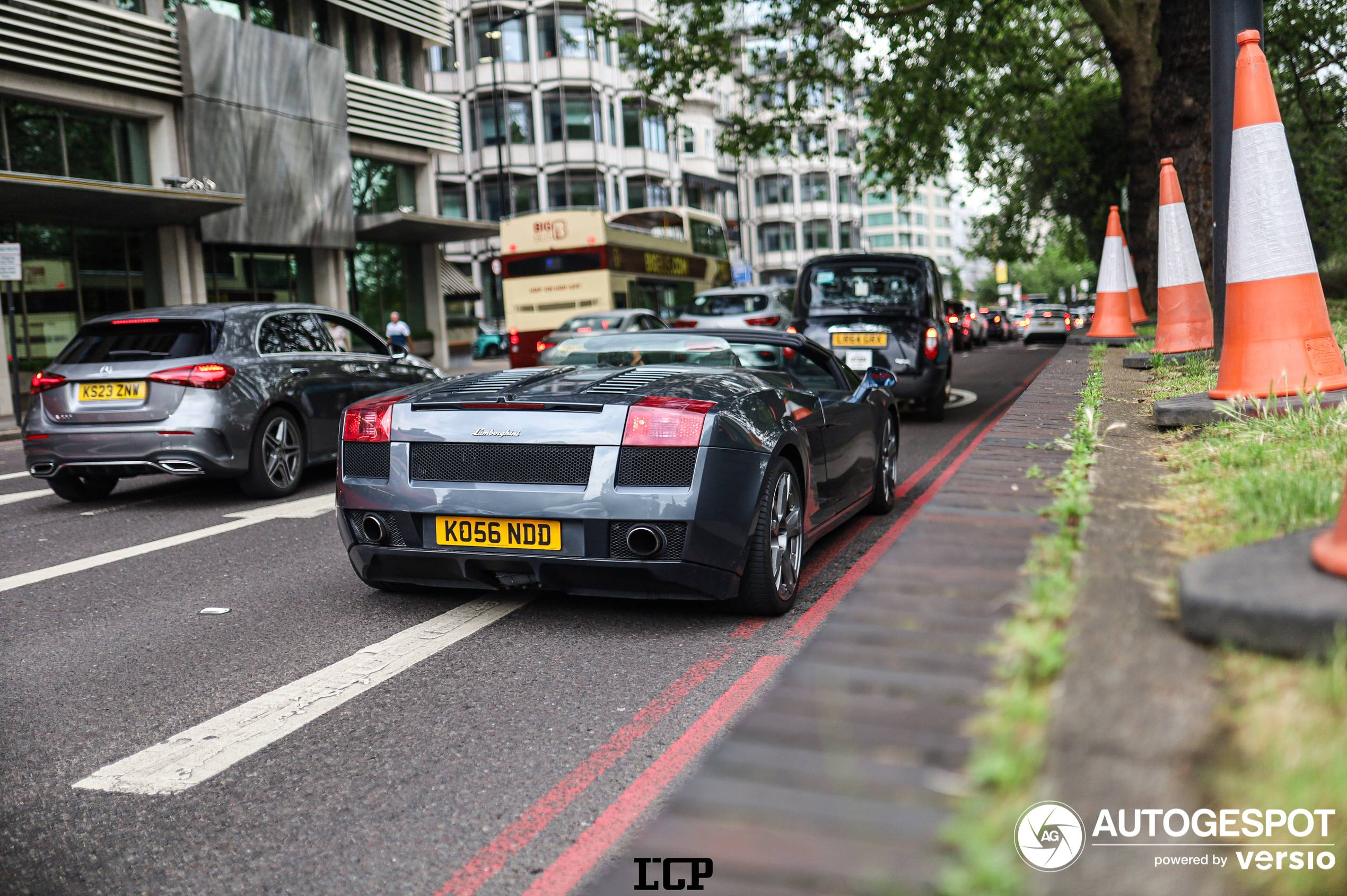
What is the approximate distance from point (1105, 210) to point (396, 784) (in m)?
34.6

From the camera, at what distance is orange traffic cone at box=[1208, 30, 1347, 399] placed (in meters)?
5.44

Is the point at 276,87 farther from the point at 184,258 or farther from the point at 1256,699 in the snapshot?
the point at 1256,699

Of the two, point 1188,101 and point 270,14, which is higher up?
point 270,14

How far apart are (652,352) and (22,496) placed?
19.6 feet

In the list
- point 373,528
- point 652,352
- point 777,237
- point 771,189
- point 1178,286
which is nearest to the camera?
point 373,528

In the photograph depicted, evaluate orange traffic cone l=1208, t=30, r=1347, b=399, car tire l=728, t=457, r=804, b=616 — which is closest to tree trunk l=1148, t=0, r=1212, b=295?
orange traffic cone l=1208, t=30, r=1347, b=399

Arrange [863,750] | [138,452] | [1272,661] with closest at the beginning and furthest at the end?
[863,750] → [1272,661] → [138,452]

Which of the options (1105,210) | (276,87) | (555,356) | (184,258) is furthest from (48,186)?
(1105,210)

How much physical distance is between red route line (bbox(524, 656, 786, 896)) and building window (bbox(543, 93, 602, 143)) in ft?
181

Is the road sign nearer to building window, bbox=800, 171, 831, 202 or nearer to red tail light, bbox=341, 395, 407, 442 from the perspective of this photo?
red tail light, bbox=341, 395, 407, 442

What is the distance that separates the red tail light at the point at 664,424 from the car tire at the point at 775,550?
1.43 ft

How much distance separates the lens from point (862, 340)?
12945mm

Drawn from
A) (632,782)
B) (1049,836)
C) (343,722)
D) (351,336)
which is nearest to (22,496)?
(351,336)

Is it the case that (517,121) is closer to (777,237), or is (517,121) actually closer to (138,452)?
(777,237)
